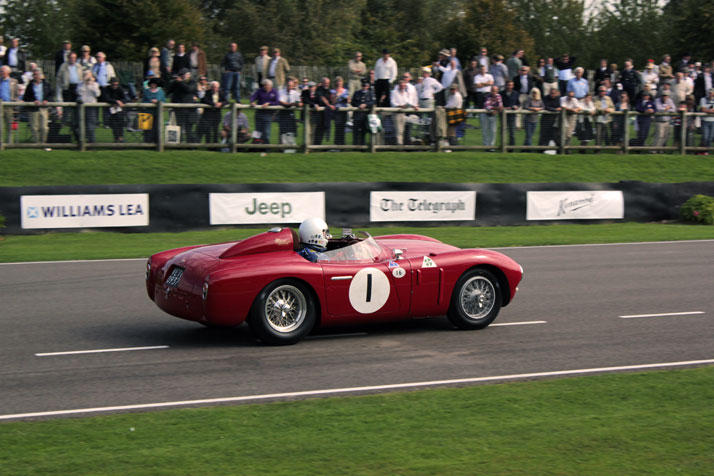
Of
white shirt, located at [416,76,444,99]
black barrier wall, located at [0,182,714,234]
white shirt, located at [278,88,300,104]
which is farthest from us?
white shirt, located at [416,76,444,99]

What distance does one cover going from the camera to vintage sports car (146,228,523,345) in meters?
8.60

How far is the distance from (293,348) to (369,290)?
38.0 inches

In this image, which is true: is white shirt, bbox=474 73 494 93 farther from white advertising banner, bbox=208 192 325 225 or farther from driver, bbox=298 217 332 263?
driver, bbox=298 217 332 263

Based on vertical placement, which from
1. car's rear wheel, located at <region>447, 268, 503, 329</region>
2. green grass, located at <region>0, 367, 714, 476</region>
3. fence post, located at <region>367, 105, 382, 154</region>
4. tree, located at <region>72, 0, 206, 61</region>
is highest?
tree, located at <region>72, 0, 206, 61</region>

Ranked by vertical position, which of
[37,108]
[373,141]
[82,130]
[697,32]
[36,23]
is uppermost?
[36,23]

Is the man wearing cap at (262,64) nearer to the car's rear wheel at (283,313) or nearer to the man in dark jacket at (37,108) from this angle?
the man in dark jacket at (37,108)

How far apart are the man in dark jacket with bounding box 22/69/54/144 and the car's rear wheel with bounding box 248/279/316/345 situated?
1345cm

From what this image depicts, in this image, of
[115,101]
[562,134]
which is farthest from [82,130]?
[562,134]

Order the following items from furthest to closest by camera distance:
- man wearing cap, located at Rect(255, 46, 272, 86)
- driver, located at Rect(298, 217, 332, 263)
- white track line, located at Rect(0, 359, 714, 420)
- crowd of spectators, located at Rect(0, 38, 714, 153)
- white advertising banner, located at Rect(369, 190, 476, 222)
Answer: man wearing cap, located at Rect(255, 46, 272, 86) < crowd of spectators, located at Rect(0, 38, 714, 153) < white advertising banner, located at Rect(369, 190, 476, 222) < driver, located at Rect(298, 217, 332, 263) < white track line, located at Rect(0, 359, 714, 420)

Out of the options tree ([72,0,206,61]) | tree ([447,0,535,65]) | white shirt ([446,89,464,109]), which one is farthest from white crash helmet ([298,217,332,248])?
tree ([447,0,535,65])

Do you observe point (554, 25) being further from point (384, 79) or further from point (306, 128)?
point (306, 128)

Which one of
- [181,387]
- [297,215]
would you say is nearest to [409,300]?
[181,387]

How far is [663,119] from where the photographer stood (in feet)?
86.3

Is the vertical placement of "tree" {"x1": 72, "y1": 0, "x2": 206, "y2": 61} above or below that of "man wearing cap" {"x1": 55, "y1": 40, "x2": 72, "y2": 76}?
above
